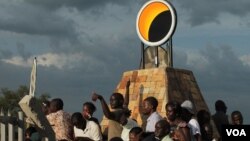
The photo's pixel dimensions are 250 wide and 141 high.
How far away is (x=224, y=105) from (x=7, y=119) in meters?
4.82

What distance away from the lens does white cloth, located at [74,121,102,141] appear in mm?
8852

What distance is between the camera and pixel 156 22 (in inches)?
598

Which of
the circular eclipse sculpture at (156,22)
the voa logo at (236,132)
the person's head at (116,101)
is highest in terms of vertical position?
the circular eclipse sculpture at (156,22)

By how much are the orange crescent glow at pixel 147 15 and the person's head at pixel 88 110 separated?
20.6 feet

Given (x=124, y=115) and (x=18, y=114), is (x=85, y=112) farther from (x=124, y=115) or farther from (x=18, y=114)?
(x=18, y=114)

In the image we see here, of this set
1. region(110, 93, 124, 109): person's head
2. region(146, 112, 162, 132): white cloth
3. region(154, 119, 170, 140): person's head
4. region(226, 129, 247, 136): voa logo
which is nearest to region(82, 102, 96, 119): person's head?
region(110, 93, 124, 109): person's head

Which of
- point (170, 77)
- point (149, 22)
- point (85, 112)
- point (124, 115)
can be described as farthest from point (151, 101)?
point (149, 22)

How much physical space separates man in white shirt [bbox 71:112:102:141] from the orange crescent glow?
21.7 ft

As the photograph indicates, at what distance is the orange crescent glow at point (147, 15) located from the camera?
1519 cm

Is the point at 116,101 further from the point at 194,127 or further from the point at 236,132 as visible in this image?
the point at 236,132

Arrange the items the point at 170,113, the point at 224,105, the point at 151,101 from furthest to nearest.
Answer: the point at 224,105 → the point at 151,101 → the point at 170,113

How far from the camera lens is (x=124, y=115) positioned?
9.00 m

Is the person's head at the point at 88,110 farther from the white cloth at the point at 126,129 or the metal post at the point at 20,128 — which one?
the metal post at the point at 20,128

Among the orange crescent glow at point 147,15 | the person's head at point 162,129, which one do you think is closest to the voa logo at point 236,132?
the person's head at point 162,129
